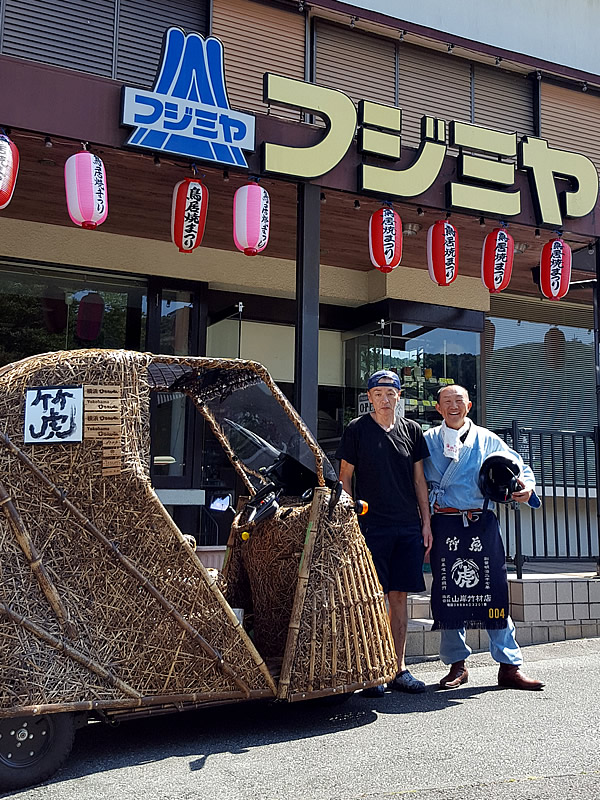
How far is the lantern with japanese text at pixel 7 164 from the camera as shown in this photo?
6223 millimetres

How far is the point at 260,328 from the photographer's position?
10.6m

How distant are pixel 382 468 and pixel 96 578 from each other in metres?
2.22

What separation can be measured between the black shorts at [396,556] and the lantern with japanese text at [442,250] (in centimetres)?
371

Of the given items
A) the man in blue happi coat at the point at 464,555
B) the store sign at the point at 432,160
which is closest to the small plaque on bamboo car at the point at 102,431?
the man in blue happi coat at the point at 464,555

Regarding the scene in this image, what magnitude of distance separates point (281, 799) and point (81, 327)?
686 cm

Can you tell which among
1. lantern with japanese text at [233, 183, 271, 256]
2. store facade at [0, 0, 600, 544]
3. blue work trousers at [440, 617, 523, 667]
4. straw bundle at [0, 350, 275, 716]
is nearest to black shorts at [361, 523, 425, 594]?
blue work trousers at [440, 617, 523, 667]

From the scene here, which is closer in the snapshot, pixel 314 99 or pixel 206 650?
pixel 206 650

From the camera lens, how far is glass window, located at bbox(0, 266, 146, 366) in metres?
9.04

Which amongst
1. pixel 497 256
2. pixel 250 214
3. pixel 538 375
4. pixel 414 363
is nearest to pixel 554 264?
pixel 497 256

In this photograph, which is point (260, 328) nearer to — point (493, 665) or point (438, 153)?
point (438, 153)

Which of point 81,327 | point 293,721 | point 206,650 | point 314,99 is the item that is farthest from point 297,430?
point 81,327

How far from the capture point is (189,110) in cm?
671

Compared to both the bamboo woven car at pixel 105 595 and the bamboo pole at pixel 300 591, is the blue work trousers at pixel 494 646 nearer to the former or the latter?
the bamboo woven car at pixel 105 595

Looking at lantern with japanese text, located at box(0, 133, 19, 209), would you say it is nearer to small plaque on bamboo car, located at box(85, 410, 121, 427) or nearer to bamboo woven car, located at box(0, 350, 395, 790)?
bamboo woven car, located at box(0, 350, 395, 790)
